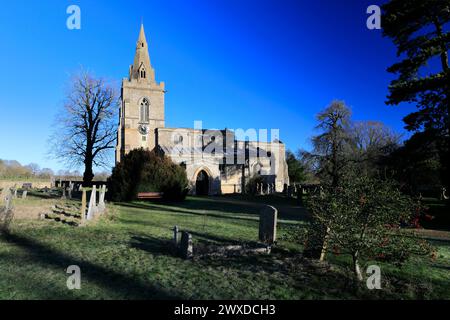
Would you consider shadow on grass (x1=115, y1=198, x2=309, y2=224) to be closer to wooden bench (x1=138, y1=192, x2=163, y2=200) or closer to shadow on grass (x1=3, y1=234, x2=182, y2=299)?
wooden bench (x1=138, y1=192, x2=163, y2=200)

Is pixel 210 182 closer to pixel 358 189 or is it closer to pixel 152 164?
pixel 152 164

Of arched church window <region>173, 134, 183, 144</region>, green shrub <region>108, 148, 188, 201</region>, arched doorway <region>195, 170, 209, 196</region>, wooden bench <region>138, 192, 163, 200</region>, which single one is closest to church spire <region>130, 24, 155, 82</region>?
arched church window <region>173, 134, 183, 144</region>

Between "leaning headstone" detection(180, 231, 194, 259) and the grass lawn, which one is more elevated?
"leaning headstone" detection(180, 231, 194, 259)

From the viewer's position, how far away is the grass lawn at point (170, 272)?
476cm

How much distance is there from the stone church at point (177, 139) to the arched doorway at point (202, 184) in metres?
3.74

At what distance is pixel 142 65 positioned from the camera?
45.7 metres

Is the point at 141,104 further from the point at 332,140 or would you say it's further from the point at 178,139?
the point at 332,140

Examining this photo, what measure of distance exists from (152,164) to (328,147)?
16.4 meters

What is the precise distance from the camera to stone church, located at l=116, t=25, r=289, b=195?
1566 inches

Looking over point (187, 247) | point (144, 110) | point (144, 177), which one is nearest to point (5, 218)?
point (187, 247)

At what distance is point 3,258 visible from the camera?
638 cm

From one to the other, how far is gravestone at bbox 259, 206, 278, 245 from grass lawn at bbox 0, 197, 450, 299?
395 mm
